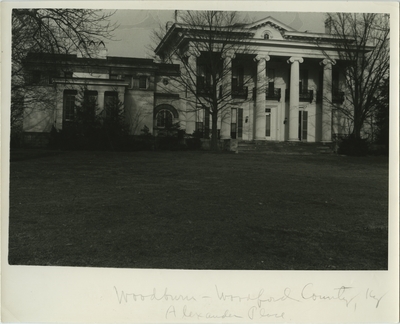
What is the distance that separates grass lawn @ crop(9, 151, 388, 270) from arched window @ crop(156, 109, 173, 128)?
8.41 m

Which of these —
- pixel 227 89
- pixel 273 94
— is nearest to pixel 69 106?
pixel 227 89

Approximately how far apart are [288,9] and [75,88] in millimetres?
7417

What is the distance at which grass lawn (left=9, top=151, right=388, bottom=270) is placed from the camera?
3715 millimetres

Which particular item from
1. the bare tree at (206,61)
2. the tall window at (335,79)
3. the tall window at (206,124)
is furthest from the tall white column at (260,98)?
the tall window at (206,124)

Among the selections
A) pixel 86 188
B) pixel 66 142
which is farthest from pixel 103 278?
pixel 66 142

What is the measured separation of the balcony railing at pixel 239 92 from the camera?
1774cm

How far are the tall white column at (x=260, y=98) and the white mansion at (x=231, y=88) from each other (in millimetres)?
22

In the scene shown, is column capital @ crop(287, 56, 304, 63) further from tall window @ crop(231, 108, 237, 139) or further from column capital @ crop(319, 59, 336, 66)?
tall window @ crop(231, 108, 237, 139)

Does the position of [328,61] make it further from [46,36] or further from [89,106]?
[46,36]

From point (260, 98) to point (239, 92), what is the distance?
2.29 metres

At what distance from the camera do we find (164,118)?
1559 cm

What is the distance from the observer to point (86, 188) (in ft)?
19.4

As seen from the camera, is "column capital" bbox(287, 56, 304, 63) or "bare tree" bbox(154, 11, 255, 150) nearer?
"bare tree" bbox(154, 11, 255, 150)

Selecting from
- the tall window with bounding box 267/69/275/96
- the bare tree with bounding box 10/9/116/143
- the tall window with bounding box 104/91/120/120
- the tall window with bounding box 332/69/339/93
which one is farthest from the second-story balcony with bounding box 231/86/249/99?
the bare tree with bounding box 10/9/116/143
